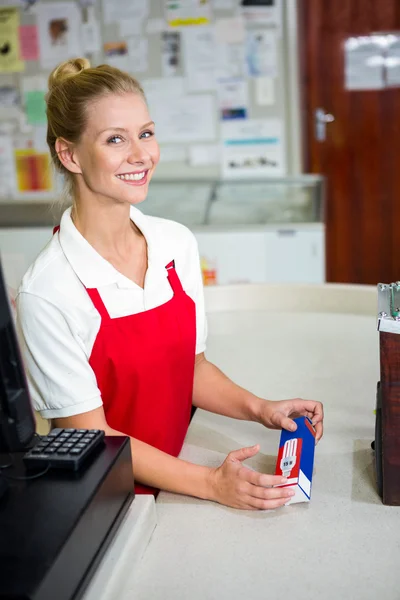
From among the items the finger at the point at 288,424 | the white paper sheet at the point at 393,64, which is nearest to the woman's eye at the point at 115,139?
the finger at the point at 288,424

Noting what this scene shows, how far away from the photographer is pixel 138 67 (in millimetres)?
4301

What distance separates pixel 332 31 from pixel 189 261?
329 cm

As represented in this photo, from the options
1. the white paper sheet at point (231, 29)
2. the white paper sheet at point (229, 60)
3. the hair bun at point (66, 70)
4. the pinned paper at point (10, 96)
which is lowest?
the hair bun at point (66, 70)

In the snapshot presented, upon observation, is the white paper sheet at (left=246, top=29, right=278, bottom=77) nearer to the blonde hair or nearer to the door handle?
the door handle

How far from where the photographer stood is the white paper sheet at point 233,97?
4.25 meters

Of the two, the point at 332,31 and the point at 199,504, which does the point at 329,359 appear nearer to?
the point at 199,504

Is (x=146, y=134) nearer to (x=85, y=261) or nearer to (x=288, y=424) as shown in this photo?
(x=85, y=261)

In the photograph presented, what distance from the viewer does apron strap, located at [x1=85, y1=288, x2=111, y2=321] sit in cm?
126

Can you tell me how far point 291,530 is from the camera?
1026 millimetres

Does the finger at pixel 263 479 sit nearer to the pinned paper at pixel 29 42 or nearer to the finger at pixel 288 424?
the finger at pixel 288 424

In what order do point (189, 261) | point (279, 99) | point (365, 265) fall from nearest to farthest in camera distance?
point (189, 261) < point (279, 99) < point (365, 265)

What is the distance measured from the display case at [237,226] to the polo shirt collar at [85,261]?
2082mm

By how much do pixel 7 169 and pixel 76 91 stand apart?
334 cm

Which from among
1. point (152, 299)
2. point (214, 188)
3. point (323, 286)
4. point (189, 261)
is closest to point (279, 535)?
point (152, 299)
